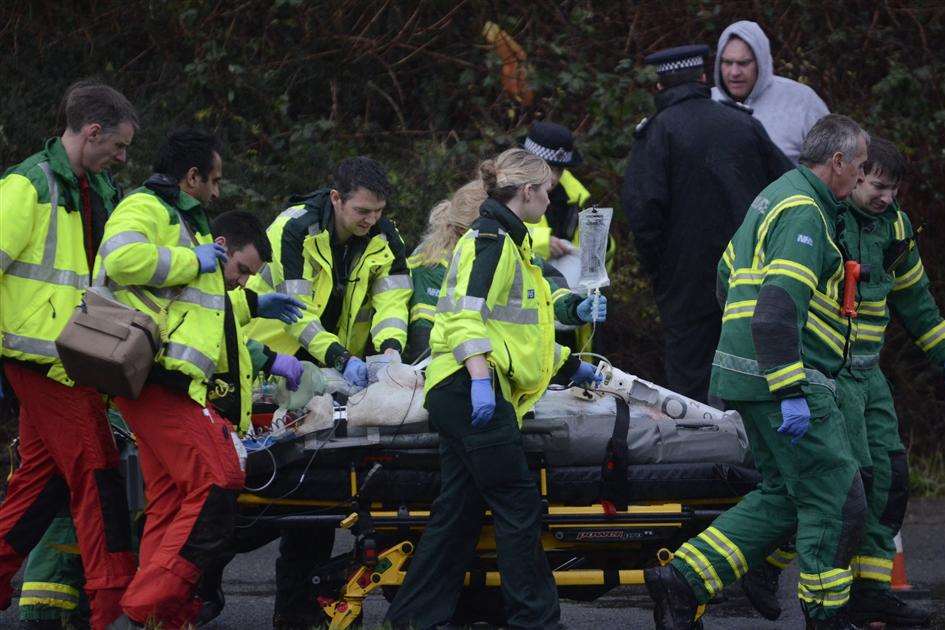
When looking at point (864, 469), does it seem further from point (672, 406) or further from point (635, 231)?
point (635, 231)

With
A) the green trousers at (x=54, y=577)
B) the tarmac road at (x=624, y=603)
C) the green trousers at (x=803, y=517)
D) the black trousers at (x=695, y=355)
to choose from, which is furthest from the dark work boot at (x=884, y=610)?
the green trousers at (x=54, y=577)

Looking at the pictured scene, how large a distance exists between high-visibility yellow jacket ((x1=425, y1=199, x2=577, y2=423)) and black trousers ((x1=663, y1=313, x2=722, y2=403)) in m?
1.68

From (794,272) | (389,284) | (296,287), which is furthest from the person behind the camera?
(389,284)

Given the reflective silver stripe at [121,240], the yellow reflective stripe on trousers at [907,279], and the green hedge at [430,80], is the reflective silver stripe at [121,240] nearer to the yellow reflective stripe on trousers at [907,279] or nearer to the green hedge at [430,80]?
the yellow reflective stripe on trousers at [907,279]

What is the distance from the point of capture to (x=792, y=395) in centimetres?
531

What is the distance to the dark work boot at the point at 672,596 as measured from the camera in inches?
217

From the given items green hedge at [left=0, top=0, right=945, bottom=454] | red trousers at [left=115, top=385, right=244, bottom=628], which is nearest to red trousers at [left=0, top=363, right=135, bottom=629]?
red trousers at [left=115, top=385, right=244, bottom=628]

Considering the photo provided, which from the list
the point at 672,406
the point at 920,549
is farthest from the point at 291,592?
the point at 920,549

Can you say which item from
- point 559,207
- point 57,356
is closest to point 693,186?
point 559,207

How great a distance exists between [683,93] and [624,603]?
93.5 inches

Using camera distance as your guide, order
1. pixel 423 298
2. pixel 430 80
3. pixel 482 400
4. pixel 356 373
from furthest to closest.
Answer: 1. pixel 430 80
2. pixel 423 298
3. pixel 356 373
4. pixel 482 400

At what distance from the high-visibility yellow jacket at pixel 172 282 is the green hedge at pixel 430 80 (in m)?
4.01

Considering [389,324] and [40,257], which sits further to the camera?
[389,324]

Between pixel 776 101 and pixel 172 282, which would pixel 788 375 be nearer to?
pixel 172 282
